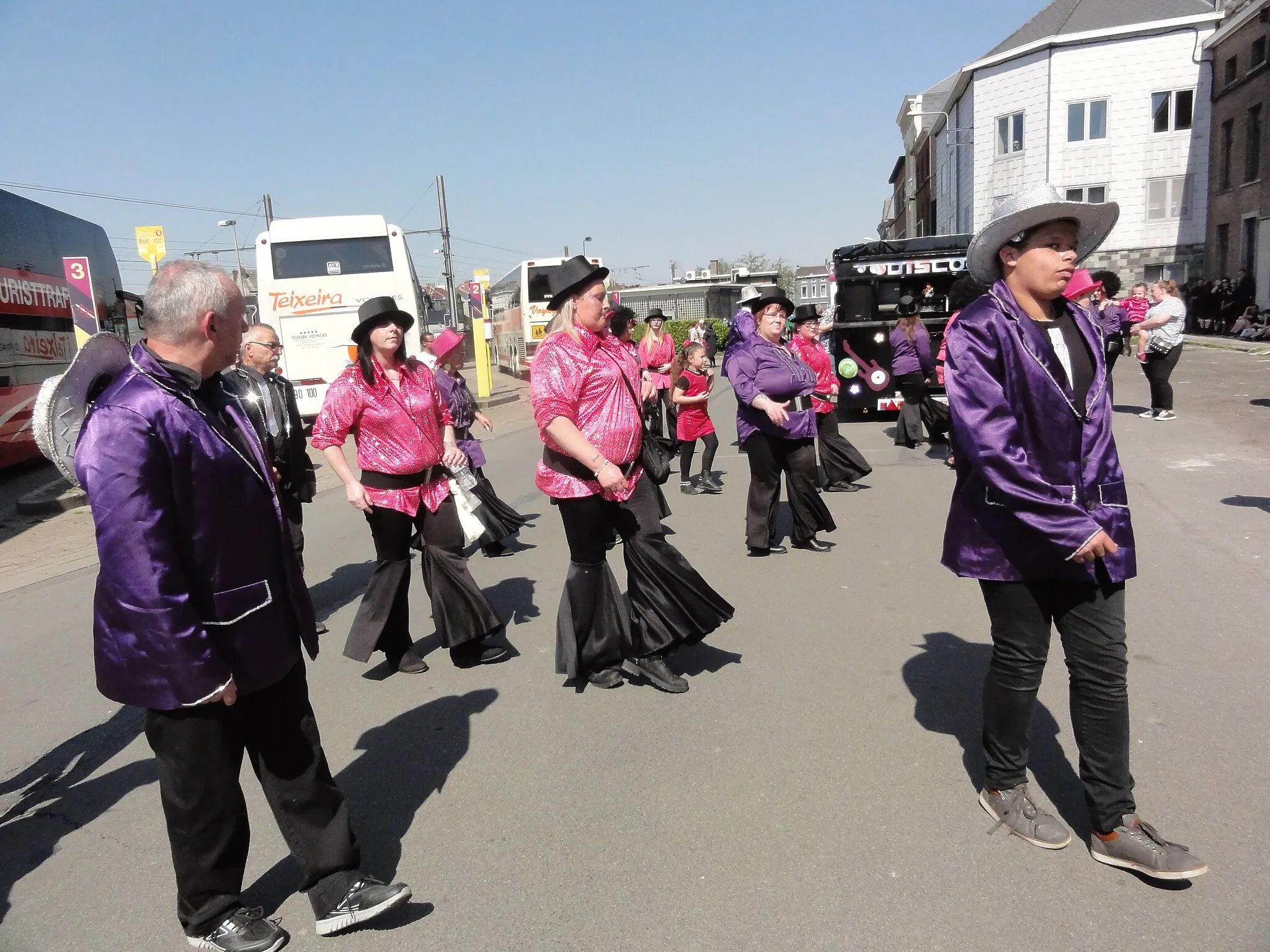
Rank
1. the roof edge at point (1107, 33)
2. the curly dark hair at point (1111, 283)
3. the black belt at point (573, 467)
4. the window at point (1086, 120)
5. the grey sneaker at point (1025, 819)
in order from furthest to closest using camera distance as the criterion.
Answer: the window at point (1086, 120)
the roof edge at point (1107, 33)
the curly dark hair at point (1111, 283)
the black belt at point (573, 467)
the grey sneaker at point (1025, 819)

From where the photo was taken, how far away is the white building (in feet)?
121

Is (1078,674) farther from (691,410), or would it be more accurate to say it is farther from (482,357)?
(482,357)

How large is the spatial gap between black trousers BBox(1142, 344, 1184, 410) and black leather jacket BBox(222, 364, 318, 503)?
10.5 metres

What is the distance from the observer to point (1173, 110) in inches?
1460

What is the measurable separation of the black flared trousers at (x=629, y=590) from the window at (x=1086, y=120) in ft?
131

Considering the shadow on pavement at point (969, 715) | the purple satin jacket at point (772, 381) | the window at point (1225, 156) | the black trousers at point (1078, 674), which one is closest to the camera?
the black trousers at point (1078, 674)

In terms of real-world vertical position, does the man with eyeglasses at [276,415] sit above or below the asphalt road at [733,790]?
above

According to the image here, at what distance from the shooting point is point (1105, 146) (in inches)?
1491

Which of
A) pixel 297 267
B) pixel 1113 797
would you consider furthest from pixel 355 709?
pixel 297 267

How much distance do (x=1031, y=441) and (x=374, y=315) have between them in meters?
3.25

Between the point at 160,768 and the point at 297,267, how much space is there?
17.2 m

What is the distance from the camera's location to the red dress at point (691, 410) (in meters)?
10.2

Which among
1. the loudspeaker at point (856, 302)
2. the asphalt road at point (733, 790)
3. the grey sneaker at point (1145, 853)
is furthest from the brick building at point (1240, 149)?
the grey sneaker at point (1145, 853)

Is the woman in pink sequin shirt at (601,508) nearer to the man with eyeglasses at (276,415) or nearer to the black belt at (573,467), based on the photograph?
the black belt at (573,467)
